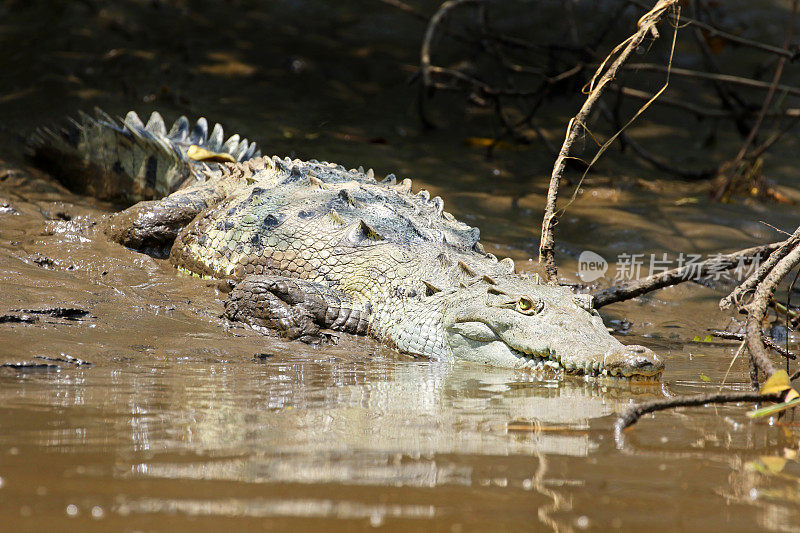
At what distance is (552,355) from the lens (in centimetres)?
396

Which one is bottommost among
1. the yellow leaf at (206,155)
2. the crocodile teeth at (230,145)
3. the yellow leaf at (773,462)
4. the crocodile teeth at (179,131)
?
the yellow leaf at (773,462)

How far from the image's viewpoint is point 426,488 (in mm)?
1822

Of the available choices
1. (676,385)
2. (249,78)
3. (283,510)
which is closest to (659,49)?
(249,78)

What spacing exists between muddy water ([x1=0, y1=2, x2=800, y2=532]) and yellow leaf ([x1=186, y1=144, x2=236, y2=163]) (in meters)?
1.04

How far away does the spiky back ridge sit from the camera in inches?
202

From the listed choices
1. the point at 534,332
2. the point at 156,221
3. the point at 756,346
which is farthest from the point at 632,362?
the point at 156,221

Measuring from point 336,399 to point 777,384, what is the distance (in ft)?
5.30

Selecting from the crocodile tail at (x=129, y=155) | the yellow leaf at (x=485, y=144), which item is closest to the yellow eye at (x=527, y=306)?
the crocodile tail at (x=129, y=155)

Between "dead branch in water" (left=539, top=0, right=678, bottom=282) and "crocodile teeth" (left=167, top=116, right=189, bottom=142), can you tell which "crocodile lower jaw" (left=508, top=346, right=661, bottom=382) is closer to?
"dead branch in water" (left=539, top=0, right=678, bottom=282)

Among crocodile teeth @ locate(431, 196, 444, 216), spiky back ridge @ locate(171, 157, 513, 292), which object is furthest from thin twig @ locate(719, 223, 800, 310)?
crocodile teeth @ locate(431, 196, 444, 216)

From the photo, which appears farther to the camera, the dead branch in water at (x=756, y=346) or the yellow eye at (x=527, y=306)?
the yellow eye at (x=527, y=306)

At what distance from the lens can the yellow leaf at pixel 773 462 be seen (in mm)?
2072

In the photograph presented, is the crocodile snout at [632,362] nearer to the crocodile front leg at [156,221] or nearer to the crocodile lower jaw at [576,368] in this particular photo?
the crocodile lower jaw at [576,368]

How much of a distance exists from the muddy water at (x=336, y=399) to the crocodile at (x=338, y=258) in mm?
203
